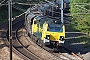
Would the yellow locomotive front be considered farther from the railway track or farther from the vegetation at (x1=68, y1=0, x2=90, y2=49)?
the vegetation at (x1=68, y1=0, x2=90, y2=49)

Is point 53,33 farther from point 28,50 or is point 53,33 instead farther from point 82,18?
point 82,18

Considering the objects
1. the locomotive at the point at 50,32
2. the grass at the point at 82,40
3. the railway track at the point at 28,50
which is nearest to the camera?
the railway track at the point at 28,50

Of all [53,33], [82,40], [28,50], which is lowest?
[82,40]

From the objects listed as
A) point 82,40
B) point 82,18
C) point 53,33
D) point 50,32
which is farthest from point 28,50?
point 82,18

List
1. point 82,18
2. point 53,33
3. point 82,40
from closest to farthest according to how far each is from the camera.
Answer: point 53,33, point 82,40, point 82,18

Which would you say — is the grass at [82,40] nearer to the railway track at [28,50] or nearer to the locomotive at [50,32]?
the locomotive at [50,32]

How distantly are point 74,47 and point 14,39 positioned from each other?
22.5 feet

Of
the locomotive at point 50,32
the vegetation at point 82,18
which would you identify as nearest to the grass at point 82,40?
the vegetation at point 82,18

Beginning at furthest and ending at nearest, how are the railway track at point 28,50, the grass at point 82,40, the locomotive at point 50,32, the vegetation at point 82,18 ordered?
A: the vegetation at point 82,18
the grass at point 82,40
the locomotive at point 50,32
the railway track at point 28,50

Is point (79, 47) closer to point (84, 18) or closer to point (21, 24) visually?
point (84, 18)

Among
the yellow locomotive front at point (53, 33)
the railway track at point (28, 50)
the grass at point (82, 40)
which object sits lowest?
the grass at point (82, 40)

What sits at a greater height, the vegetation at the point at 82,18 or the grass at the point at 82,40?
the vegetation at the point at 82,18

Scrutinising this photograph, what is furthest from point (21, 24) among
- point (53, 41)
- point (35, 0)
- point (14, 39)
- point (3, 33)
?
point (35, 0)

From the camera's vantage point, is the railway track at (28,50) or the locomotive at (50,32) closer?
the railway track at (28,50)
